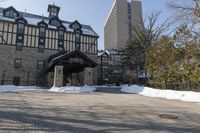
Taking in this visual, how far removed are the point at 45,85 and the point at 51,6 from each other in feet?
61.3

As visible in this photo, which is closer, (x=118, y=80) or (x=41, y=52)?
(x=41, y=52)

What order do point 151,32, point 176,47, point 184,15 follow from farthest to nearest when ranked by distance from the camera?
point 151,32, point 176,47, point 184,15

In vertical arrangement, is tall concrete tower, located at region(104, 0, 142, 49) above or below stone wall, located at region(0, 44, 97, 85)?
above

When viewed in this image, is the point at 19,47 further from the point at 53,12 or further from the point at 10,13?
the point at 53,12

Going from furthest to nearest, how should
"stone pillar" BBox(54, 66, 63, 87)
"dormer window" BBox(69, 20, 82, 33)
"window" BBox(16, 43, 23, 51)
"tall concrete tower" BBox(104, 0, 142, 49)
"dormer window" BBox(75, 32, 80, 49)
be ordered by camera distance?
"tall concrete tower" BBox(104, 0, 142, 49) < "dormer window" BBox(69, 20, 82, 33) < "dormer window" BBox(75, 32, 80, 49) < "window" BBox(16, 43, 23, 51) < "stone pillar" BBox(54, 66, 63, 87)

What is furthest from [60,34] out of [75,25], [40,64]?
[40,64]

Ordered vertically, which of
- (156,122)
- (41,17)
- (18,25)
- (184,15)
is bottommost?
(156,122)

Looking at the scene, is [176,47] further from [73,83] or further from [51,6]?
[51,6]

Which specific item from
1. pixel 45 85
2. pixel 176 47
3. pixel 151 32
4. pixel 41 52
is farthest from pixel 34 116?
pixel 41 52

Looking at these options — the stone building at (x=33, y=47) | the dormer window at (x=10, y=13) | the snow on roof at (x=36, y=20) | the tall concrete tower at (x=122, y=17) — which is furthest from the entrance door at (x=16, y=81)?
the tall concrete tower at (x=122, y=17)

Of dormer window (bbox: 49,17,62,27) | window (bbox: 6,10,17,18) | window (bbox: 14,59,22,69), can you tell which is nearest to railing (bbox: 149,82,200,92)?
window (bbox: 14,59,22,69)

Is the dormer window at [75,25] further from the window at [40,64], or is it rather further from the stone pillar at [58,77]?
the stone pillar at [58,77]

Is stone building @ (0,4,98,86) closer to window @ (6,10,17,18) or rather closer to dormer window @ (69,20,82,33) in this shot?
window @ (6,10,17,18)

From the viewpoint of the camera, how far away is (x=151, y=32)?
30438 mm
